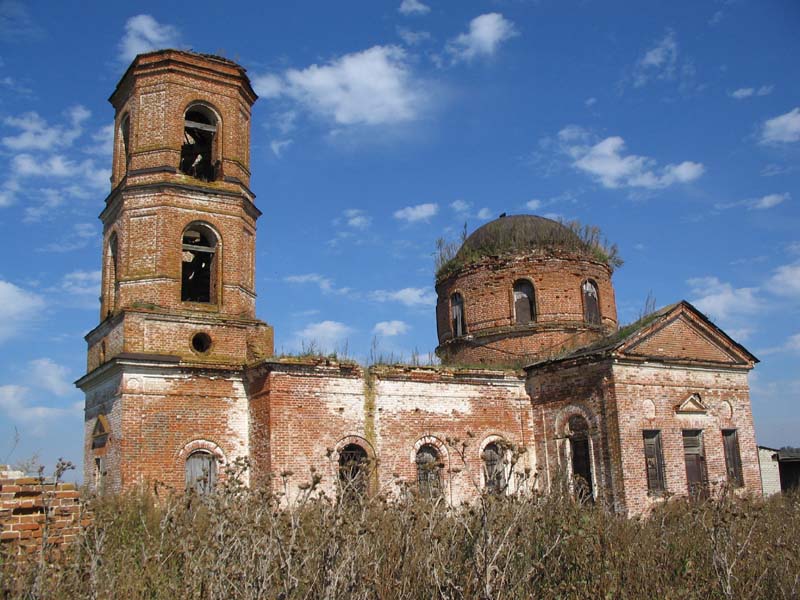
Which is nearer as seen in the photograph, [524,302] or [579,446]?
[579,446]

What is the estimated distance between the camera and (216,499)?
5578 mm

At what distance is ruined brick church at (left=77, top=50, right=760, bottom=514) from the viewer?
14.3 m

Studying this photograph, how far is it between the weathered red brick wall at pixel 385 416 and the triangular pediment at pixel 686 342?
3.14 m

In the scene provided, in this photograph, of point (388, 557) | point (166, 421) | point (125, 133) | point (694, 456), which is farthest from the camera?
point (125, 133)

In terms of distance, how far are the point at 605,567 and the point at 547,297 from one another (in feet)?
45.3

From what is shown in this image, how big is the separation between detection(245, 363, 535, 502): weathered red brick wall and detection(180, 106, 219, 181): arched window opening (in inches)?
218

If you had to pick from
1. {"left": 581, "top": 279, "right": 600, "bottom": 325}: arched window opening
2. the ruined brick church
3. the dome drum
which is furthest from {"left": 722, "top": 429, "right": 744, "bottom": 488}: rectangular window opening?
{"left": 581, "top": 279, "right": 600, "bottom": 325}: arched window opening

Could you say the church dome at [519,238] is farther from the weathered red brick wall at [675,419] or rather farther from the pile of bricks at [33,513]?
the pile of bricks at [33,513]

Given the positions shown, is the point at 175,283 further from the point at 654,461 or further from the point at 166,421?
the point at 654,461

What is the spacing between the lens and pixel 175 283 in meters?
15.2

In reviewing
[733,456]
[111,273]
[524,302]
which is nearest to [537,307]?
[524,302]

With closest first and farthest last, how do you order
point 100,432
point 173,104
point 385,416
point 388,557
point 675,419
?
point 388,557
point 100,432
point 385,416
point 173,104
point 675,419

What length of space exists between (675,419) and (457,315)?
24.0ft

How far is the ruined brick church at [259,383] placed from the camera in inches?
565
